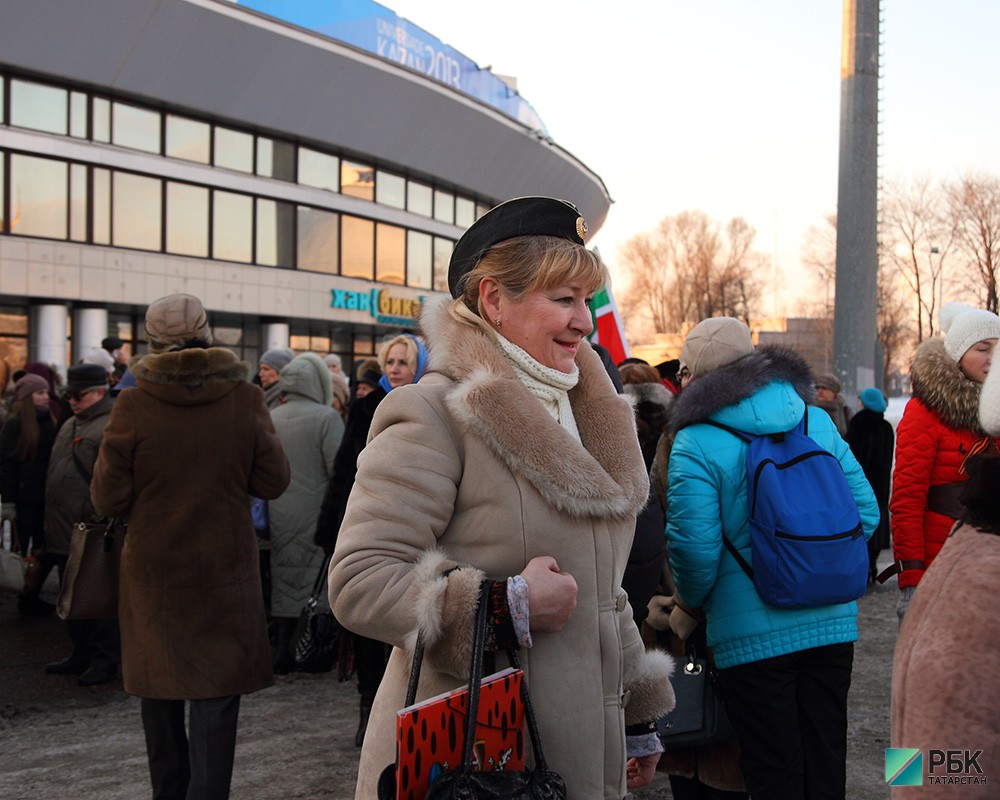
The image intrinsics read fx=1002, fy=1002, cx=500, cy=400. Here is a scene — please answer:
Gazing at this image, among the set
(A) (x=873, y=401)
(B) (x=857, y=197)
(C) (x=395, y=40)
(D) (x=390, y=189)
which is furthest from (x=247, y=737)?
(D) (x=390, y=189)

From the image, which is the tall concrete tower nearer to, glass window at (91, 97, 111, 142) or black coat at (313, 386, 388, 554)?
black coat at (313, 386, 388, 554)

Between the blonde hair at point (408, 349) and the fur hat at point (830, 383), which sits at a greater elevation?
the blonde hair at point (408, 349)

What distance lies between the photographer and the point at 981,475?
1635 millimetres

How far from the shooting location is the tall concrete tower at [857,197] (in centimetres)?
1031

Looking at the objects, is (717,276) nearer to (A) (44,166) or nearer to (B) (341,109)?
(B) (341,109)

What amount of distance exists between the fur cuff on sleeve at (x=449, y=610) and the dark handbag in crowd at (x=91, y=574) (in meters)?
2.96

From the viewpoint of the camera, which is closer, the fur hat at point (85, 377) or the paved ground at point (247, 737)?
the paved ground at point (247, 737)

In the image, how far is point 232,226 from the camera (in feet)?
99.7

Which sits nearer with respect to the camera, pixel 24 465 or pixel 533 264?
pixel 533 264

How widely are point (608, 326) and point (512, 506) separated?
5799mm

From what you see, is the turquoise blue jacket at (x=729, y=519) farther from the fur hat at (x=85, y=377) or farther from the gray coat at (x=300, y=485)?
the fur hat at (x=85, y=377)

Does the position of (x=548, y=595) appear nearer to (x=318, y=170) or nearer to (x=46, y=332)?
(x=46, y=332)

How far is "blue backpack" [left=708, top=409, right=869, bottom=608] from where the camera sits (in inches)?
134

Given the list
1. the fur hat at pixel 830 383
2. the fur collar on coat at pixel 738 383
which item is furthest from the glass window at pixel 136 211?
the fur collar on coat at pixel 738 383
